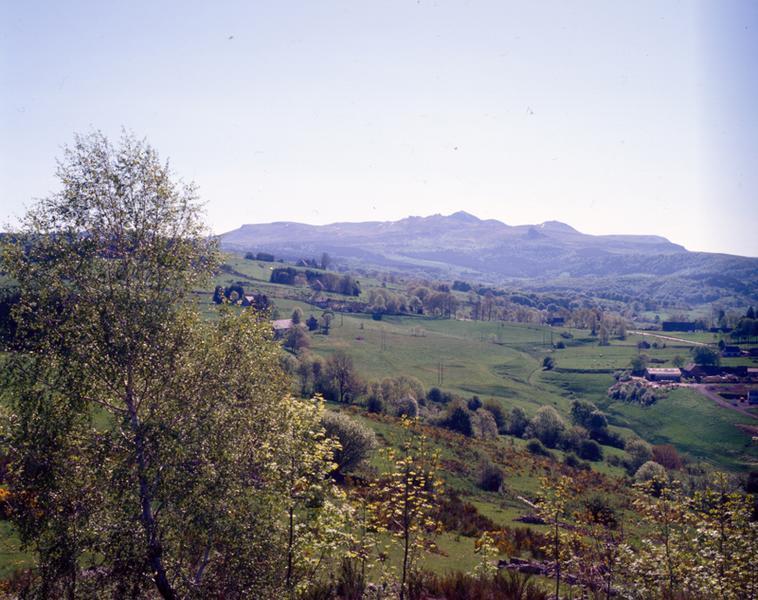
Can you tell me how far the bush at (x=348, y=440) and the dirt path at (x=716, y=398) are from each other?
368ft

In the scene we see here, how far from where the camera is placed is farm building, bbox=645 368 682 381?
142925 mm

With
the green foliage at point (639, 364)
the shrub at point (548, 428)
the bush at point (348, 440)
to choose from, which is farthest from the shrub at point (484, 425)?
the green foliage at point (639, 364)

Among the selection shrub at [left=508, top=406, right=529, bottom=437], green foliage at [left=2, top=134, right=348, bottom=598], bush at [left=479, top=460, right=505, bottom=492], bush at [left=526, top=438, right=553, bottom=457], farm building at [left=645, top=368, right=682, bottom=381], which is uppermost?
green foliage at [left=2, top=134, right=348, bottom=598]

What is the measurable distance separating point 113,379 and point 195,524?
414cm

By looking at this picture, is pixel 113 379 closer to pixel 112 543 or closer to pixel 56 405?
pixel 56 405

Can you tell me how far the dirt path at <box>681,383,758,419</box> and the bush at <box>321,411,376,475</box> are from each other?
368 ft

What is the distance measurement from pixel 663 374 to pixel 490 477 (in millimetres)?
119795

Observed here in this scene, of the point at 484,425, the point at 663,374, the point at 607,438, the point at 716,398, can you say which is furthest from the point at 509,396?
the point at 663,374

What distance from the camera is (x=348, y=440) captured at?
3669cm

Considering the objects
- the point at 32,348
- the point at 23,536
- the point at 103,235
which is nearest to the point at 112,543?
the point at 23,536

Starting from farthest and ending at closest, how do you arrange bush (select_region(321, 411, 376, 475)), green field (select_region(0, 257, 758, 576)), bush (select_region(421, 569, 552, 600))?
green field (select_region(0, 257, 758, 576))
bush (select_region(321, 411, 376, 475))
bush (select_region(421, 569, 552, 600))

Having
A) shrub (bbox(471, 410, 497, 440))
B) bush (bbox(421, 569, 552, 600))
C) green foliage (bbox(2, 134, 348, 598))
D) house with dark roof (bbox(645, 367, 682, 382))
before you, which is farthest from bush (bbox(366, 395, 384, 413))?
house with dark roof (bbox(645, 367, 682, 382))

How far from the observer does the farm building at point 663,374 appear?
142925 mm

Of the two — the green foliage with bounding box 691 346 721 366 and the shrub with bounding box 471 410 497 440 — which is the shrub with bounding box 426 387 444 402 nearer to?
the shrub with bounding box 471 410 497 440
